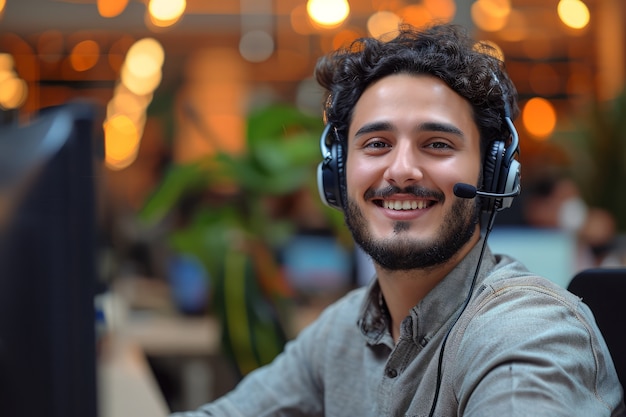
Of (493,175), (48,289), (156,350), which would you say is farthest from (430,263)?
(156,350)

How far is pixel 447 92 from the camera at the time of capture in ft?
3.51

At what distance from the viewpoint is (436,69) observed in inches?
42.2

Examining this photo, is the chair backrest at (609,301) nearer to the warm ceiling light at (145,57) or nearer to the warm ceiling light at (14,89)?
the warm ceiling light at (14,89)

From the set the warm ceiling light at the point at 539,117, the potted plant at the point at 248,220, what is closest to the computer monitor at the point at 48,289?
the potted plant at the point at 248,220

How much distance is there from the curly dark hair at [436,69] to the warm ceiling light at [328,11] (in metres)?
3.32

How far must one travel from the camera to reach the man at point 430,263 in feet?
2.87

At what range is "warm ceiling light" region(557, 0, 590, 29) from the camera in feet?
15.6

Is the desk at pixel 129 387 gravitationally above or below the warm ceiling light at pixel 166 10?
below

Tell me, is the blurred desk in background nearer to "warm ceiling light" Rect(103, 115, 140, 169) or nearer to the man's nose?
"warm ceiling light" Rect(103, 115, 140, 169)

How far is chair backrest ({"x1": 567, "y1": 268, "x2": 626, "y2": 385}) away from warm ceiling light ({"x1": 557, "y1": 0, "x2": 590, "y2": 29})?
3932mm

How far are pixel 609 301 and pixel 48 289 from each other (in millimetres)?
726

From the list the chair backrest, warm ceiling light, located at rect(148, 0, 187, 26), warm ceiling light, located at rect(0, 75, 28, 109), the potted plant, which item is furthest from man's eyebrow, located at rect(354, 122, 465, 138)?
warm ceiling light, located at rect(0, 75, 28, 109)

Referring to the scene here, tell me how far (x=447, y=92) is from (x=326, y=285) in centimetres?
243

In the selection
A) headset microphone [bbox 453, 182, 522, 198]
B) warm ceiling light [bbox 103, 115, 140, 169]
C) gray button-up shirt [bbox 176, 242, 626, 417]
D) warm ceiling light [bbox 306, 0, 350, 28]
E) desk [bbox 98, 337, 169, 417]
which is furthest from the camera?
warm ceiling light [bbox 103, 115, 140, 169]
